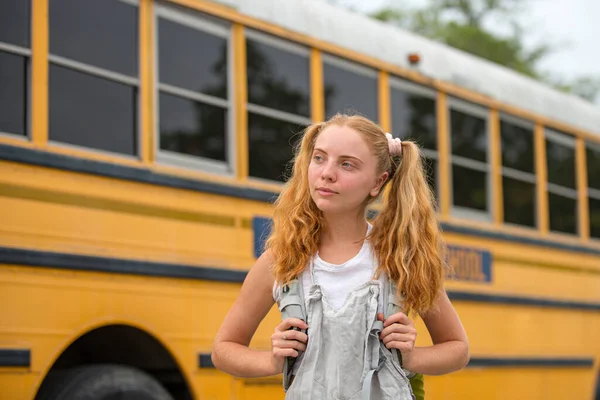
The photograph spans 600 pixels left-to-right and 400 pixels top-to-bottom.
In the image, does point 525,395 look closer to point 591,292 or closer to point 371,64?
point 591,292

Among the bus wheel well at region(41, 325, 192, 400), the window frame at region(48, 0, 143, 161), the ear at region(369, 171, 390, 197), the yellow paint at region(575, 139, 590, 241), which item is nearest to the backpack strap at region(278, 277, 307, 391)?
the ear at region(369, 171, 390, 197)

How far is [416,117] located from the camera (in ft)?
18.7

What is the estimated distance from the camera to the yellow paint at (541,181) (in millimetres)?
6539

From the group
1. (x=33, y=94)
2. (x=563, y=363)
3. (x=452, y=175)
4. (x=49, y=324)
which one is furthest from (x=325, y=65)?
(x=563, y=363)

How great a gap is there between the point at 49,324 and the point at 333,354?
1.89 metres

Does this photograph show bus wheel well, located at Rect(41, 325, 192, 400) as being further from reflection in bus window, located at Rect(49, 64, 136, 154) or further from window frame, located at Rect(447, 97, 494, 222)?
window frame, located at Rect(447, 97, 494, 222)

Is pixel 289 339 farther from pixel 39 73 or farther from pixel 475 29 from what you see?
pixel 475 29

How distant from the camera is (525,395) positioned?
20.0ft

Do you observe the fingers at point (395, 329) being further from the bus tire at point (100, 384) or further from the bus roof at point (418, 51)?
the bus roof at point (418, 51)

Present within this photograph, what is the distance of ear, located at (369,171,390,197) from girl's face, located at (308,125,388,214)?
35 millimetres

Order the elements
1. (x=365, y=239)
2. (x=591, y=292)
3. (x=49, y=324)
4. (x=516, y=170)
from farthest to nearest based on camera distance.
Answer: (x=591, y=292)
(x=516, y=170)
(x=49, y=324)
(x=365, y=239)

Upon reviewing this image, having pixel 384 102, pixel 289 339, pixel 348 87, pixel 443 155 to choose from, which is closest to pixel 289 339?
pixel 289 339

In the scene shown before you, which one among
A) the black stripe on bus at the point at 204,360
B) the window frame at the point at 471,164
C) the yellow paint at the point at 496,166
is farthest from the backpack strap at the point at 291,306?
the yellow paint at the point at 496,166

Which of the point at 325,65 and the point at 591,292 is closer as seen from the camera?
the point at 325,65
